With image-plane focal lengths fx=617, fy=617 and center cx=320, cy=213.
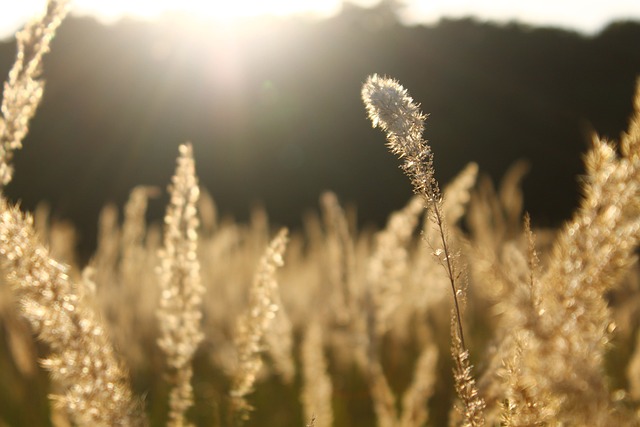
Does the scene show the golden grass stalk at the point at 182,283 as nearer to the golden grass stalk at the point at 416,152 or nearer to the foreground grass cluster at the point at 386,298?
the foreground grass cluster at the point at 386,298

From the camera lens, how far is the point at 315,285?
4.73 metres

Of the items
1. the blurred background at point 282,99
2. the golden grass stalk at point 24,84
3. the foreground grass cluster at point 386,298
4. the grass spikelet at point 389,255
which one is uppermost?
the blurred background at point 282,99

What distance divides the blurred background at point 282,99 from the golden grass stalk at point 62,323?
2096 cm

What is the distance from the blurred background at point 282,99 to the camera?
71.1 ft

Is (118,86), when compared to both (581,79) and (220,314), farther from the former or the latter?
(220,314)

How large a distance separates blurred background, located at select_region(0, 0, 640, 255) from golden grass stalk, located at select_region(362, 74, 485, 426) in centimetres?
2088

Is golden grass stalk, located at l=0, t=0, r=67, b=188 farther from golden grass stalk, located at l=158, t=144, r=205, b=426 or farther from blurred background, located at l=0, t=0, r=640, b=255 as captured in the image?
blurred background, located at l=0, t=0, r=640, b=255

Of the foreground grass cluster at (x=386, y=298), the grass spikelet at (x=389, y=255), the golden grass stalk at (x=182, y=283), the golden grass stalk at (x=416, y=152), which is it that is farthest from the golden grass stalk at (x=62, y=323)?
the grass spikelet at (x=389, y=255)

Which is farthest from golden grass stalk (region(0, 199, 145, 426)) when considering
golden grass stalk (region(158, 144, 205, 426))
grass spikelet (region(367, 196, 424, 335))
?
grass spikelet (region(367, 196, 424, 335))

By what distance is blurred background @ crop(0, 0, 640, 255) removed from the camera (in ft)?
71.1

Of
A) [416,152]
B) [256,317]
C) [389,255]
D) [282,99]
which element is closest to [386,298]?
[389,255]

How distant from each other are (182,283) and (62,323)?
35 centimetres

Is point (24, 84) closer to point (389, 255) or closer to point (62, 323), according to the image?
point (62, 323)

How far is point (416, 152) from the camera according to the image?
77 centimetres
